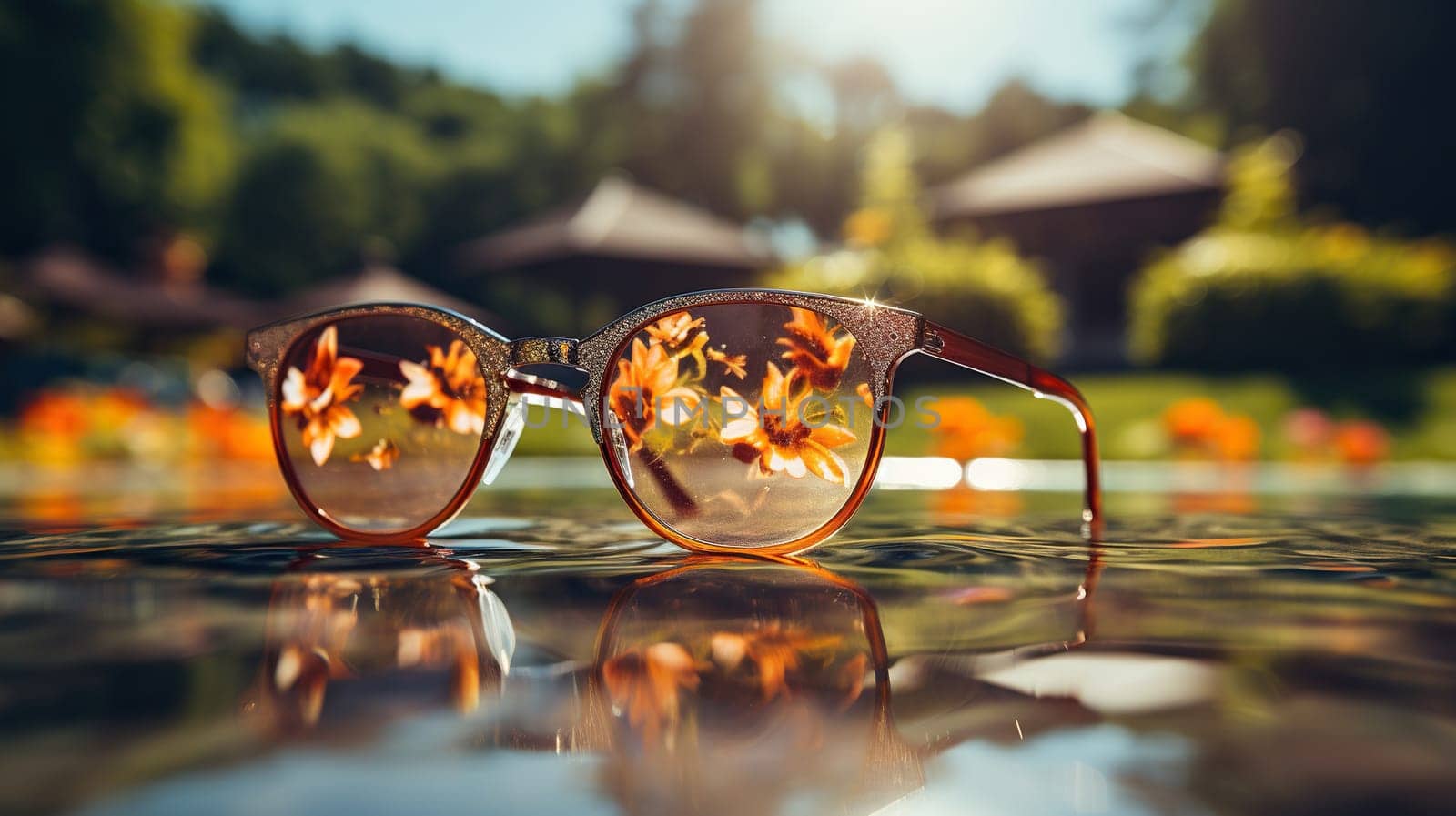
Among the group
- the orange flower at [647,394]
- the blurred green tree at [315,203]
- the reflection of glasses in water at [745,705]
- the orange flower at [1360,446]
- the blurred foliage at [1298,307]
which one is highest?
the blurred green tree at [315,203]

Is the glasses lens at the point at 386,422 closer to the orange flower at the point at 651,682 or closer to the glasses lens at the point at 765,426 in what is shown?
the glasses lens at the point at 765,426

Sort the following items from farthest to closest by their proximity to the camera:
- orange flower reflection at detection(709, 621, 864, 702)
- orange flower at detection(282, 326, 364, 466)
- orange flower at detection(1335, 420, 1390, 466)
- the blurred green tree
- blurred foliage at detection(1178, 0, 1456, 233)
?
the blurred green tree < blurred foliage at detection(1178, 0, 1456, 233) < orange flower at detection(1335, 420, 1390, 466) < orange flower at detection(282, 326, 364, 466) < orange flower reflection at detection(709, 621, 864, 702)

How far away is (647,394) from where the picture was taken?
997 mm

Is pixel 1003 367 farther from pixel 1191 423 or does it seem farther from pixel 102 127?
pixel 102 127

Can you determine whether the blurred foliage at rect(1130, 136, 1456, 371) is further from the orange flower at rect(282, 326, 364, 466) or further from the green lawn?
the orange flower at rect(282, 326, 364, 466)

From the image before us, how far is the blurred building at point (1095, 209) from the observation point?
946cm

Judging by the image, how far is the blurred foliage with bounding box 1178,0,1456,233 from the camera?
12125mm

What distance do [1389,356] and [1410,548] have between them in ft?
21.5

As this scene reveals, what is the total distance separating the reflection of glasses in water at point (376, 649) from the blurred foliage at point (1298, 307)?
22.8 feet

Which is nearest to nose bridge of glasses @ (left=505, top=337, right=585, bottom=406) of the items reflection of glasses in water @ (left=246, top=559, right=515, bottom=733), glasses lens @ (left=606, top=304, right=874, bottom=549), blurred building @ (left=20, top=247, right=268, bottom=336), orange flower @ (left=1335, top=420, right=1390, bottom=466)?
glasses lens @ (left=606, top=304, right=874, bottom=549)

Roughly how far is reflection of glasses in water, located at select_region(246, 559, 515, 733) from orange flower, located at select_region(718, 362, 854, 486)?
0.30 m

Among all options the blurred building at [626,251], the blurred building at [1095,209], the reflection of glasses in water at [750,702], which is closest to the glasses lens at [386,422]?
the reflection of glasses in water at [750,702]

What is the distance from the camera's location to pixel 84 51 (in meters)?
13.3

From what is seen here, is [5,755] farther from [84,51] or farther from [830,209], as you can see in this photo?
[830,209]
